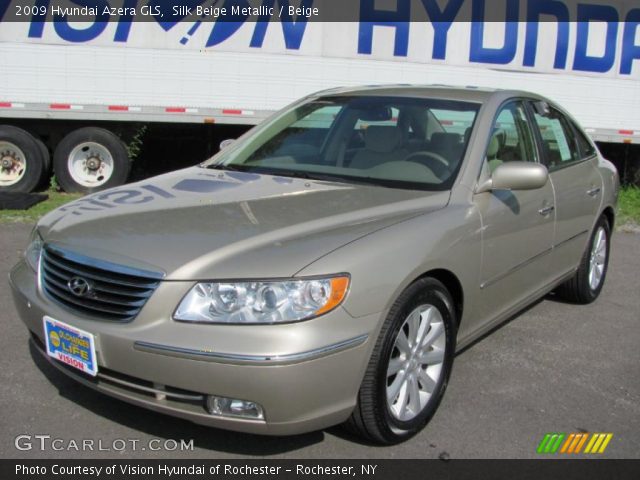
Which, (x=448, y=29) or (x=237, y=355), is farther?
(x=448, y=29)

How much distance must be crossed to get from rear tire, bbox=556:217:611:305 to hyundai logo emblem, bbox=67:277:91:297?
3.68 meters

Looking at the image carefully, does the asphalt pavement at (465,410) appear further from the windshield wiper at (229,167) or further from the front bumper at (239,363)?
the windshield wiper at (229,167)

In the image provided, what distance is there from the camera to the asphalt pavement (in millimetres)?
3074

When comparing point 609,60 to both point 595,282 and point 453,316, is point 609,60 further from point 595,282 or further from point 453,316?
point 453,316

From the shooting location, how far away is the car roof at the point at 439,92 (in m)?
4.16

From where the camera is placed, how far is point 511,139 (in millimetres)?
4156

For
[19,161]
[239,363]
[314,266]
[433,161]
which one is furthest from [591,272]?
[19,161]

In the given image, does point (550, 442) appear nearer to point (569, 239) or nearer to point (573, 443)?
point (573, 443)

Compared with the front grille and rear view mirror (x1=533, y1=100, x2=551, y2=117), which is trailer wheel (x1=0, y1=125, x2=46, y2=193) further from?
rear view mirror (x1=533, y1=100, x2=551, y2=117)

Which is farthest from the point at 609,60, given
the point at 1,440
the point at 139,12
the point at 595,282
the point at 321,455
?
the point at 1,440

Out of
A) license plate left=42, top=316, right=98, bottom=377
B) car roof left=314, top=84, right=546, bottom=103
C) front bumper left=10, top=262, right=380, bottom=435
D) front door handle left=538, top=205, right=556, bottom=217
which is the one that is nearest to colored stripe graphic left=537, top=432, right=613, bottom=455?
front bumper left=10, top=262, right=380, bottom=435

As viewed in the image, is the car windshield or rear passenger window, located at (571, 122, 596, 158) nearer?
the car windshield

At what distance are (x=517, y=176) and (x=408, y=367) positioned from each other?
118 centimetres

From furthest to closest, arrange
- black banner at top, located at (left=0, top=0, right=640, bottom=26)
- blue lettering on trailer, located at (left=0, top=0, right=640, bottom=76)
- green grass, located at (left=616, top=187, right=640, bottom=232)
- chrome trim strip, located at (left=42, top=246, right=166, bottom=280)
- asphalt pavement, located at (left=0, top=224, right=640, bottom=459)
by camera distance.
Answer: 1. green grass, located at (left=616, top=187, right=640, bottom=232)
2. blue lettering on trailer, located at (left=0, top=0, right=640, bottom=76)
3. black banner at top, located at (left=0, top=0, right=640, bottom=26)
4. asphalt pavement, located at (left=0, top=224, right=640, bottom=459)
5. chrome trim strip, located at (left=42, top=246, right=166, bottom=280)
